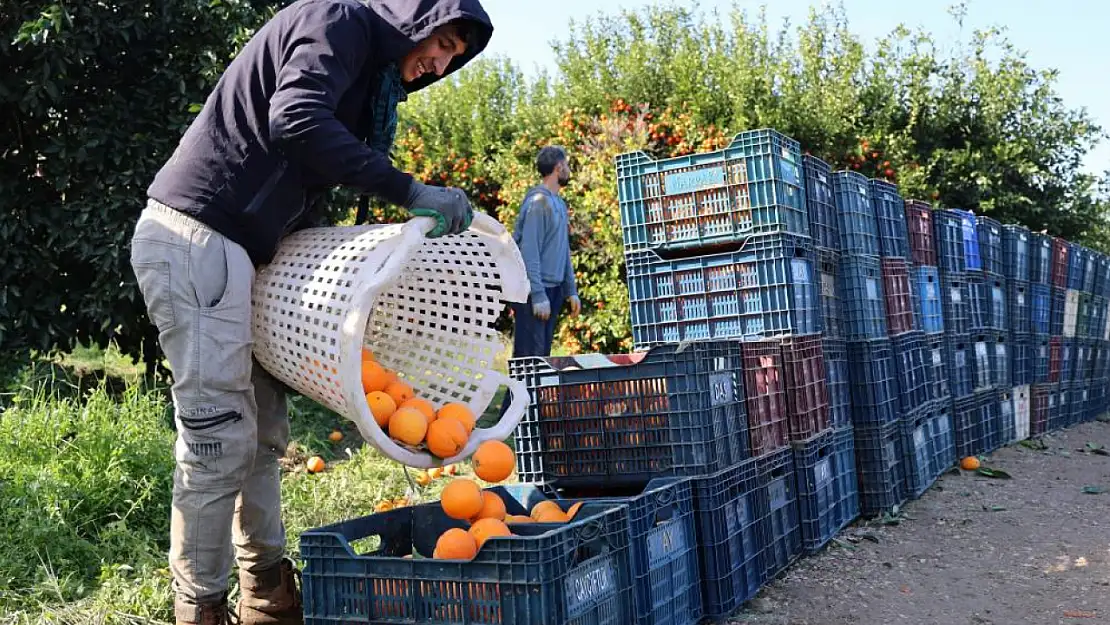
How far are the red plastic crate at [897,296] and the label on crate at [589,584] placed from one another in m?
3.42

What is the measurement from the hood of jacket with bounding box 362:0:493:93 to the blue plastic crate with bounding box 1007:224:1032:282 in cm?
697

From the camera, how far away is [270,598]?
3.18 metres

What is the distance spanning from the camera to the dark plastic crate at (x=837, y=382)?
484 centimetres

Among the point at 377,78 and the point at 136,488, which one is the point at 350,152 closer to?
the point at 377,78

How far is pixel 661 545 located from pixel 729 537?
0.48m

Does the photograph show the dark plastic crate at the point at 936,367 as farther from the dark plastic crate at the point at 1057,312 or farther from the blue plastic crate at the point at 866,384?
the dark plastic crate at the point at 1057,312

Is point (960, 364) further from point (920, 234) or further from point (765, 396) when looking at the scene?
point (765, 396)

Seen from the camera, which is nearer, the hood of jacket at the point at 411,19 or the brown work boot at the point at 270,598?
the hood of jacket at the point at 411,19

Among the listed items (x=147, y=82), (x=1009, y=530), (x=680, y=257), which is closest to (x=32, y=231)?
(x=147, y=82)

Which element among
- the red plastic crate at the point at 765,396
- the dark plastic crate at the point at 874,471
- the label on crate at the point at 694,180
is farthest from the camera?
→ the dark plastic crate at the point at 874,471

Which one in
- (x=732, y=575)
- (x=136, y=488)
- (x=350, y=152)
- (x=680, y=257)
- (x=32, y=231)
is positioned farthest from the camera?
(x=32, y=231)

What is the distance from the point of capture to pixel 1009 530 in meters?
4.97

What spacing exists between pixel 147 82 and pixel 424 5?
4.62 m

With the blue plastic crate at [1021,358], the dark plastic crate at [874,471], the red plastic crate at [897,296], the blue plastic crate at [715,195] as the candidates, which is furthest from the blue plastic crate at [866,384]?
the blue plastic crate at [1021,358]
